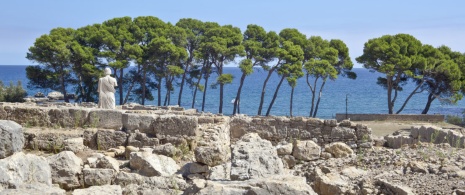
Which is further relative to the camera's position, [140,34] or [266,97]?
[266,97]

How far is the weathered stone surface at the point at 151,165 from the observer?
10328 mm

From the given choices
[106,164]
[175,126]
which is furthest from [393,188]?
[175,126]

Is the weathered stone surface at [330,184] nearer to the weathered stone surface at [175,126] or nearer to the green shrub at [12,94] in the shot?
the weathered stone surface at [175,126]

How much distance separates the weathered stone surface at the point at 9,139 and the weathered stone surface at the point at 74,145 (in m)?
2.15

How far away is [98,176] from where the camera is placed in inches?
394

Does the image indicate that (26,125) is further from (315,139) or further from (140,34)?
(140,34)

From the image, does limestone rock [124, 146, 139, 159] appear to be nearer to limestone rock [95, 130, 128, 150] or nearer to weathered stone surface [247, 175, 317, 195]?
limestone rock [95, 130, 128, 150]

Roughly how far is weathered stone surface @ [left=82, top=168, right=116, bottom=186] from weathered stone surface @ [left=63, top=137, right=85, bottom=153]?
2.30 m

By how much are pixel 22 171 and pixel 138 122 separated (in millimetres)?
4669

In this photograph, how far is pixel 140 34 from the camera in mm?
43688

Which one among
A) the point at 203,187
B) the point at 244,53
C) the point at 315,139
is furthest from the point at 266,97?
the point at 203,187

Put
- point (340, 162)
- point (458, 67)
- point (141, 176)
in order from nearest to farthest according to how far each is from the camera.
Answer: point (141, 176)
point (340, 162)
point (458, 67)

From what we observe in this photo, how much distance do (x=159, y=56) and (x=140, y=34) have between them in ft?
8.54

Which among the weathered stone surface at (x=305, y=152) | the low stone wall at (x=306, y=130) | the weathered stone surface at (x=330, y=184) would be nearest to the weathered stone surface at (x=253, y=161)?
the weathered stone surface at (x=330, y=184)
